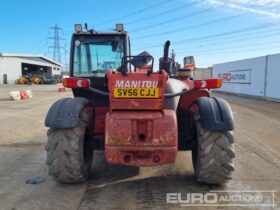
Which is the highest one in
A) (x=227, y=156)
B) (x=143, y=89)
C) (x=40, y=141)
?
(x=143, y=89)

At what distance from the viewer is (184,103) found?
572 centimetres

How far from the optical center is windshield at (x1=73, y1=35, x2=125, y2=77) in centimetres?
620

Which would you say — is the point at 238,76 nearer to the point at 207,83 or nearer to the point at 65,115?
the point at 207,83

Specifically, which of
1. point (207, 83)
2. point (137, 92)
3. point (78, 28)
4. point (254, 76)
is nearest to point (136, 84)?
point (137, 92)

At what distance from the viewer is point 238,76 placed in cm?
2734

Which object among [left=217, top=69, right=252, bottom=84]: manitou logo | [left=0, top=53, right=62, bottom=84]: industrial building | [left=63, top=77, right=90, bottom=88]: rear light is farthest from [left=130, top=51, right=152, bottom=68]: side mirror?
[left=0, top=53, right=62, bottom=84]: industrial building

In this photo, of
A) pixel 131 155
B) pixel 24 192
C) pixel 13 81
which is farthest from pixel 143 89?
pixel 13 81

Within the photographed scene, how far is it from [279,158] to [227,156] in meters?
2.52

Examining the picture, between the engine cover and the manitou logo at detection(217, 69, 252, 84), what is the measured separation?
22.0m

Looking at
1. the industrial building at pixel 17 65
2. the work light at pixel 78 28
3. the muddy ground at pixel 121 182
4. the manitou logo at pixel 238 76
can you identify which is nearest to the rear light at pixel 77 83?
the muddy ground at pixel 121 182

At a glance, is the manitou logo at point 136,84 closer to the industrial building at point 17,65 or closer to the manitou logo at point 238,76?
the manitou logo at point 238,76

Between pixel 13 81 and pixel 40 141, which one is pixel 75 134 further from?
pixel 13 81

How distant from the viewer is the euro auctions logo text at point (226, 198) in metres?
4.13

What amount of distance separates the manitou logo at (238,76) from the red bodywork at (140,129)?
2193cm
